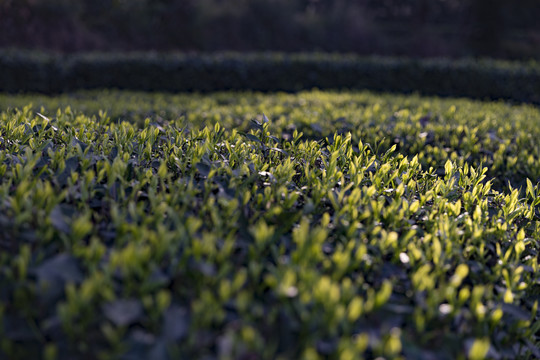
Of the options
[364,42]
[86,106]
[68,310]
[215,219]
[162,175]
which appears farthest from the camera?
[364,42]

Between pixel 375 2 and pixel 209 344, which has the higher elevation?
pixel 375 2

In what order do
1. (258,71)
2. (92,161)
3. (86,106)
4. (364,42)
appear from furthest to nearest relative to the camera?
(364,42), (258,71), (86,106), (92,161)

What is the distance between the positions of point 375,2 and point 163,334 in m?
49.1

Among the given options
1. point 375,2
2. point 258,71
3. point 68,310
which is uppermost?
point 375,2

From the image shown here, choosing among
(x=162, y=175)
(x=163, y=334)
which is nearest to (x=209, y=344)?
(x=163, y=334)

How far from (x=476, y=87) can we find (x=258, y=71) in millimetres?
7326

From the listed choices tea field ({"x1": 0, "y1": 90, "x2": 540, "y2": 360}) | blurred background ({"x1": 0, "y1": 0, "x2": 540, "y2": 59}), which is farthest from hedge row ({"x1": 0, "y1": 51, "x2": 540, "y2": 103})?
blurred background ({"x1": 0, "y1": 0, "x2": 540, "y2": 59})

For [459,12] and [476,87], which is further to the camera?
[459,12]

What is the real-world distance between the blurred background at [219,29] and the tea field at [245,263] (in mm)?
24579

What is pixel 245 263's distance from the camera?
2004mm

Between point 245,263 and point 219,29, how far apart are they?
29219 mm

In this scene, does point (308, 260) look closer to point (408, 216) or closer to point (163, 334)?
point (163, 334)

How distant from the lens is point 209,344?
5.14 feet

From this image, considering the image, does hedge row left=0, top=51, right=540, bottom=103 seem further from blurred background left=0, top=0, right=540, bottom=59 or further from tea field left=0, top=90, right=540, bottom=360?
blurred background left=0, top=0, right=540, bottom=59
